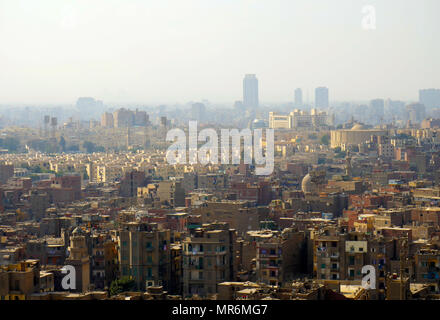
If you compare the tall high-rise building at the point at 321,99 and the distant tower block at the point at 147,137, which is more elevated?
the tall high-rise building at the point at 321,99

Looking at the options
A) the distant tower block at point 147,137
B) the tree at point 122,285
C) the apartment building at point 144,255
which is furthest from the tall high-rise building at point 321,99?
the tree at point 122,285

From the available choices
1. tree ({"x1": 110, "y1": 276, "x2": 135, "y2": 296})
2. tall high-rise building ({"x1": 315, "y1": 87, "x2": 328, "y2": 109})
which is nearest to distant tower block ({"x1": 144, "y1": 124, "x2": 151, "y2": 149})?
tall high-rise building ({"x1": 315, "y1": 87, "x2": 328, "y2": 109})

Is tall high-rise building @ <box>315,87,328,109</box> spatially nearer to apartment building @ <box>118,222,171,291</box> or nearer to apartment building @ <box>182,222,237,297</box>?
apartment building @ <box>118,222,171,291</box>

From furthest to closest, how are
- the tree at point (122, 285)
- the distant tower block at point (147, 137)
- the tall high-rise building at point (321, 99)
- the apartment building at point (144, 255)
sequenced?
the tall high-rise building at point (321, 99)
the distant tower block at point (147, 137)
the apartment building at point (144, 255)
the tree at point (122, 285)

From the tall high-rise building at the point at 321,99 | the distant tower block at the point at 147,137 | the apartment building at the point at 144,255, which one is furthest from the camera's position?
the tall high-rise building at the point at 321,99

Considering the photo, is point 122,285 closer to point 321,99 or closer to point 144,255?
point 144,255

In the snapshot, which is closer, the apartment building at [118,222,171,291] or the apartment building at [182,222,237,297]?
the apartment building at [182,222,237,297]

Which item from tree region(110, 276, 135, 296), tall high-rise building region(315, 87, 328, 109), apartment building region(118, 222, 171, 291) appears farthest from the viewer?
tall high-rise building region(315, 87, 328, 109)

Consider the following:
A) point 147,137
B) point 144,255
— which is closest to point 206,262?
point 144,255

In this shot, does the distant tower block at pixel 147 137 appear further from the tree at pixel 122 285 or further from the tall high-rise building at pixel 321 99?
the tree at pixel 122 285
